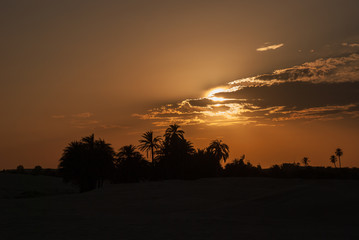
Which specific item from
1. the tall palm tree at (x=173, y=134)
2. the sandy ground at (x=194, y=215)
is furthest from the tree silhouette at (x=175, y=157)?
the sandy ground at (x=194, y=215)

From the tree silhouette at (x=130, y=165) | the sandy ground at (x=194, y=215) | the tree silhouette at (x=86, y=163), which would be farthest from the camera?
the tree silhouette at (x=130, y=165)

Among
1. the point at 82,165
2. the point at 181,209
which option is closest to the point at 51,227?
the point at 181,209

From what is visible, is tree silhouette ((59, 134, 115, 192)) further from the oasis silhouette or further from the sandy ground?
the sandy ground

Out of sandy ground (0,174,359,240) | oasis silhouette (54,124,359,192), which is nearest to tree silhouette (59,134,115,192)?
oasis silhouette (54,124,359,192)

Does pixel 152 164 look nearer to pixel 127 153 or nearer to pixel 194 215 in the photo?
pixel 127 153

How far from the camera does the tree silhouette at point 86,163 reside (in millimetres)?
54156

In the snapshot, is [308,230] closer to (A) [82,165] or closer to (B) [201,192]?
(B) [201,192]

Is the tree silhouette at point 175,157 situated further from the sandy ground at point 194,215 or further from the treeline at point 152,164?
the sandy ground at point 194,215

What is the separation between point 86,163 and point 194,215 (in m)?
43.6

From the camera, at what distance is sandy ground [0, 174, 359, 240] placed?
34.9ft

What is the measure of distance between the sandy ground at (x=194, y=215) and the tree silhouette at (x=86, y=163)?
34422 millimetres

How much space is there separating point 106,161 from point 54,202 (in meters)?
37.7

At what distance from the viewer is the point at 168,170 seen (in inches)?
2574

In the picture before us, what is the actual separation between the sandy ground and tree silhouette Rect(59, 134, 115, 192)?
34.4m
